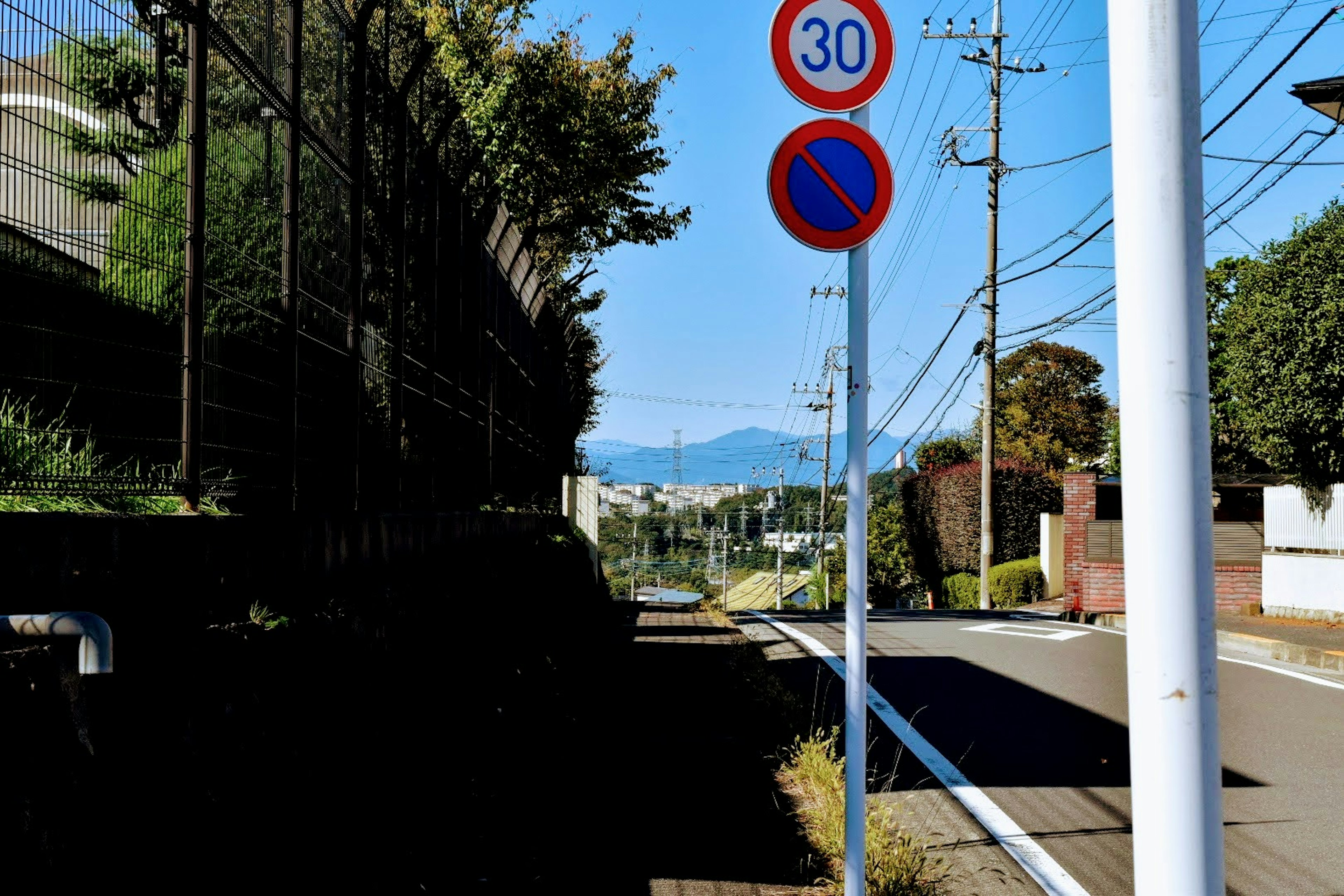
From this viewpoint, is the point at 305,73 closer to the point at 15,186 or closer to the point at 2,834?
the point at 15,186

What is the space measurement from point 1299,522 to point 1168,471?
17.9 meters

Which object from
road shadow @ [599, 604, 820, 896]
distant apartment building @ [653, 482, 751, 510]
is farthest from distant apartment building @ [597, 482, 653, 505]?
road shadow @ [599, 604, 820, 896]

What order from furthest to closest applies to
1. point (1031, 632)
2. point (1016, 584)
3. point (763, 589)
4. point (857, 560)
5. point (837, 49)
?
point (763, 589)
point (1016, 584)
point (1031, 632)
point (837, 49)
point (857, 560)

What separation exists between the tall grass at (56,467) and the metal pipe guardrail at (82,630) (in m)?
0.92

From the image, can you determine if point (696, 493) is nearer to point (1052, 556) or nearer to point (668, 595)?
point (668, 595)

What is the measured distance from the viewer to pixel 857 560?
3.61 metres

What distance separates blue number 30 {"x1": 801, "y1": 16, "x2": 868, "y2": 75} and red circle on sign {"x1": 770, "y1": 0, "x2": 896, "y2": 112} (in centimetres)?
4

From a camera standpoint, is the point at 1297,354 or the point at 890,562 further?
the point at 890,562

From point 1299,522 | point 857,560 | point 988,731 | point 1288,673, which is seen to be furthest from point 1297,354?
point 857,560

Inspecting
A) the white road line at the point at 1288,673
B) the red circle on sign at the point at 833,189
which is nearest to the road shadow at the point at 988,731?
the white road line at the point at 1288,673

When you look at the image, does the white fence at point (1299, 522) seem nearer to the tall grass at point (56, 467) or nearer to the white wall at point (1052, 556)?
the white wall at point (1052, 556)

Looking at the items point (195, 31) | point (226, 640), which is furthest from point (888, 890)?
point (195, 31)

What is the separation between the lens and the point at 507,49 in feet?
56.2

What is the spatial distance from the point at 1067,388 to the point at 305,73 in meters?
44.9
